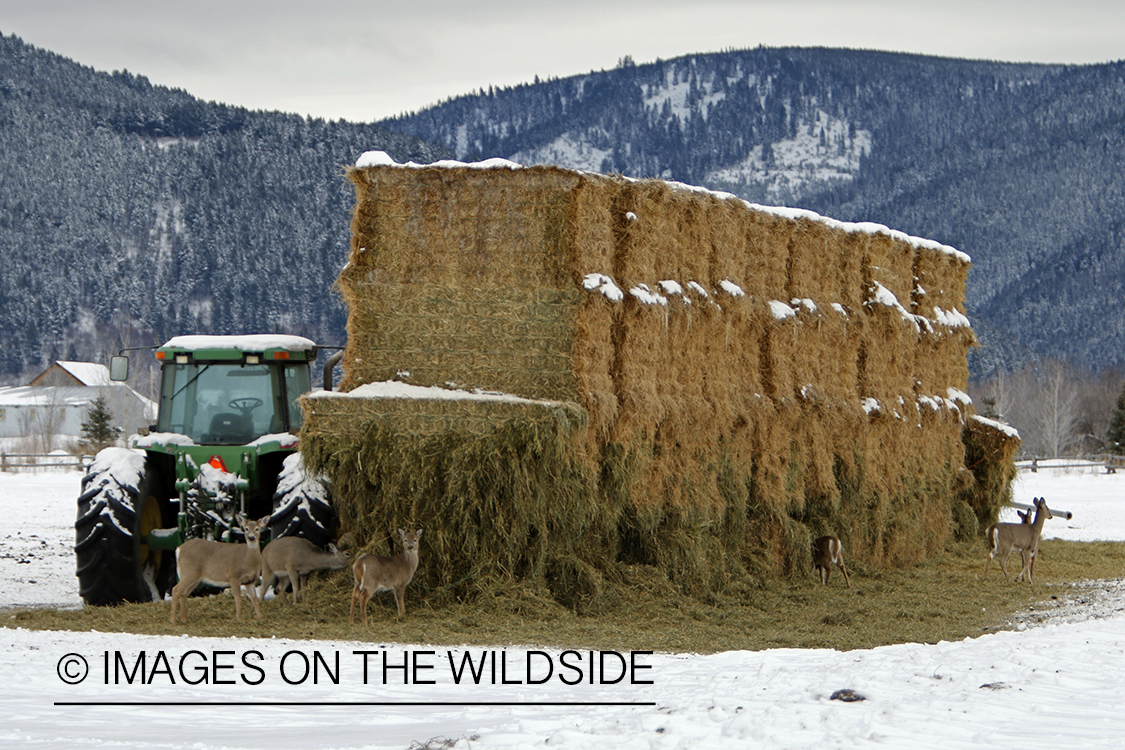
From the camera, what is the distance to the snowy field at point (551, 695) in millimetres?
6016

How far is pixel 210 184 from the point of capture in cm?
13662

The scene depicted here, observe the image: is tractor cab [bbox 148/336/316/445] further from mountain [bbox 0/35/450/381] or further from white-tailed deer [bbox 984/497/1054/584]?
mountain [bbox 0/35/450/381]

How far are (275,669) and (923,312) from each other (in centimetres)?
1292

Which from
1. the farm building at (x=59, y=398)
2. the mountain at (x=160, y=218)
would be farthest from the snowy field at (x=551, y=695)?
the mountain at (x=160, y=218)

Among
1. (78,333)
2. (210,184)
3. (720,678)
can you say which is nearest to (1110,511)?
(720,678)

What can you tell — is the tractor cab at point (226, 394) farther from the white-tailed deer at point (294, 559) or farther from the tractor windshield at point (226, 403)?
the white-tailed deer at point (294, 559)

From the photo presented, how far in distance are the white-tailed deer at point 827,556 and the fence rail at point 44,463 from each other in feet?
98.4

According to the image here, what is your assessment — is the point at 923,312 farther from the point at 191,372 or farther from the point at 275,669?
the point at 275,669

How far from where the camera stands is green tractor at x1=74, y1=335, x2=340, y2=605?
11.6 meters

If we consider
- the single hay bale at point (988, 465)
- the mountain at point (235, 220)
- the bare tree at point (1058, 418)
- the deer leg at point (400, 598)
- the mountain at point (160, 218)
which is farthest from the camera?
the mountain at point (235, 220)

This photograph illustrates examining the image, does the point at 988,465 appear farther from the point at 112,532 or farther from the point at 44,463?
the point at 44,463

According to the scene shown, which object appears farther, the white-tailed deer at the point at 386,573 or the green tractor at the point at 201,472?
the green tractor at the point at 201,472

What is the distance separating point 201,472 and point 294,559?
195 centimetres

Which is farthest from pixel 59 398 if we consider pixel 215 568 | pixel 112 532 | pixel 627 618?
pixel 627 618
